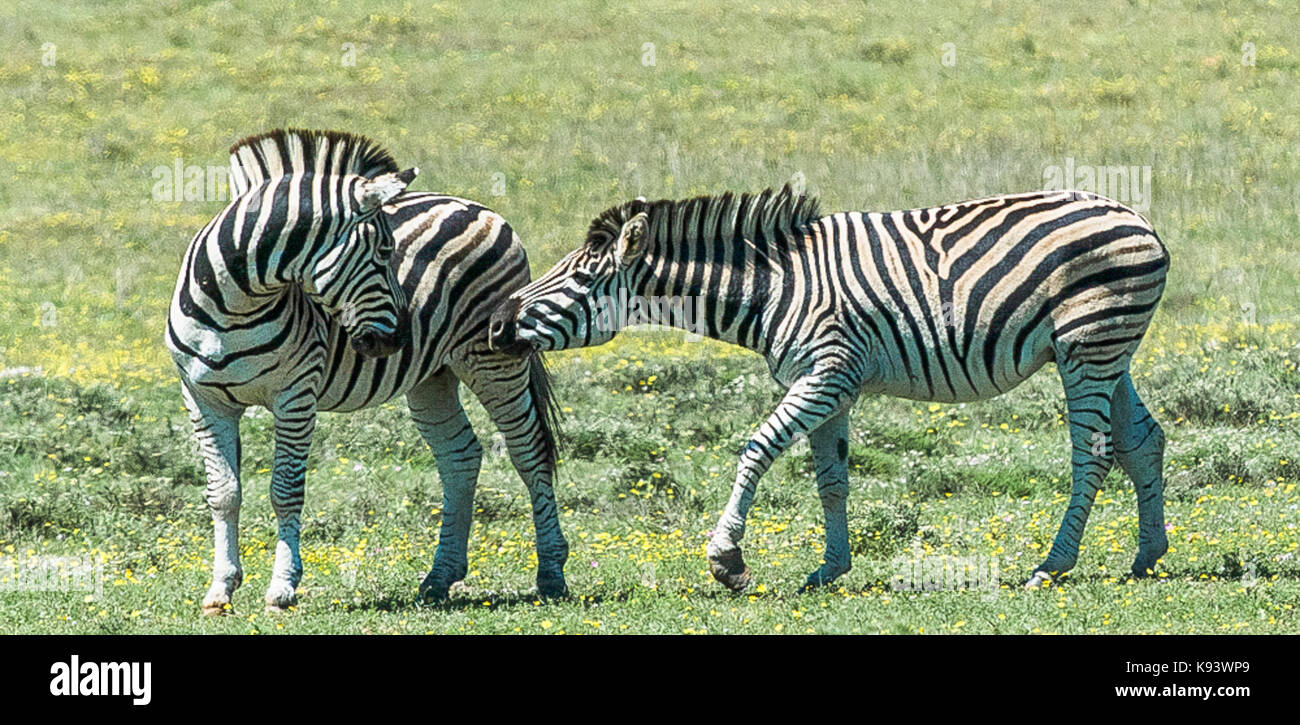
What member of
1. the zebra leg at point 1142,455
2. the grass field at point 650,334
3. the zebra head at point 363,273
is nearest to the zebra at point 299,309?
the zebra head at point 363,273

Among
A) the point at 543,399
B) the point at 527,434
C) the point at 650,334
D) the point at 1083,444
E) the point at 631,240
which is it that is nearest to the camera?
the point at 631,240

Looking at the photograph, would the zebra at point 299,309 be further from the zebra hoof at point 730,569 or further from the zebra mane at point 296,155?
the zebra hoof at point 730,569

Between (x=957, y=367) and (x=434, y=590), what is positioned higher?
(x=957, y=367)

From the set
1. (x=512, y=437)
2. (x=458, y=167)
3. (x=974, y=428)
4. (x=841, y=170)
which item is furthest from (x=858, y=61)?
(x=512, y=437)

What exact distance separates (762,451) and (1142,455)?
2873 millimetres

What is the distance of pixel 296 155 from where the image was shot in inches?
407

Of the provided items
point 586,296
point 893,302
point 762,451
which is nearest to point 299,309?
point 586,296

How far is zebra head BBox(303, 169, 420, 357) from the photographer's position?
9961 mm

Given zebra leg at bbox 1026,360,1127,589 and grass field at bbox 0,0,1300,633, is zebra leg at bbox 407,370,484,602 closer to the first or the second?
grass field at bbox 0,0,1300,633

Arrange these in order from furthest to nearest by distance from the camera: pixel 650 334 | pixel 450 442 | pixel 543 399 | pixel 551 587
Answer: pixel 650 334 < pixel 543 399 < pixel 450 442 < pixel 551 587

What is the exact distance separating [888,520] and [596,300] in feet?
10.9

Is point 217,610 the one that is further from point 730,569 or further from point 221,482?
point 730,569

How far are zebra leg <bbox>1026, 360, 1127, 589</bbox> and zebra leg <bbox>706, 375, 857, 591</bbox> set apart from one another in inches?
61.6

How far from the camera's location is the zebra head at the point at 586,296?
11078 millimetres
